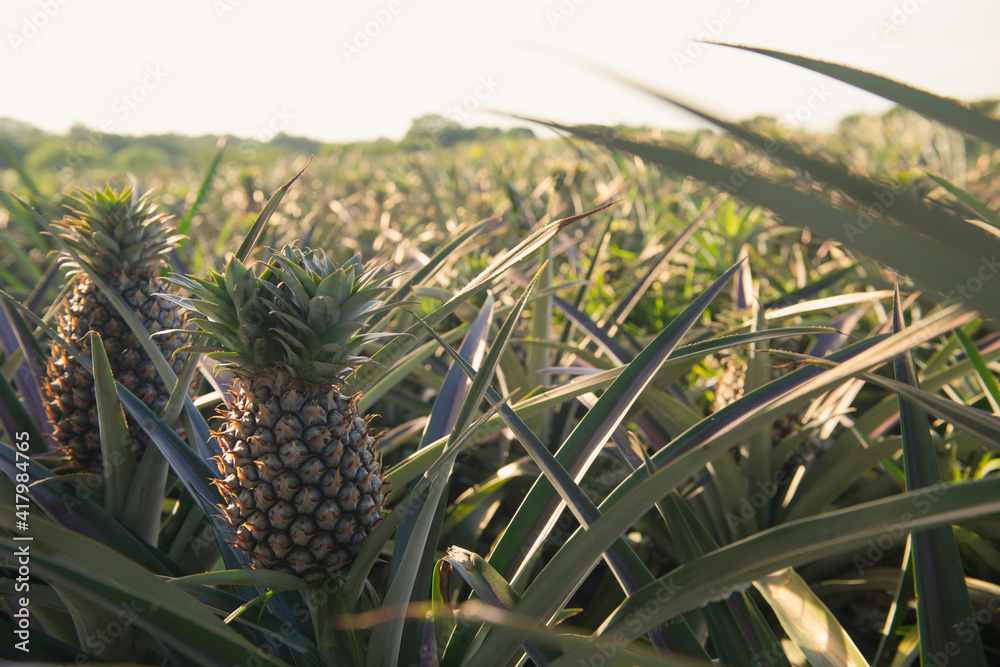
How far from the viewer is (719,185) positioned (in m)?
0.48

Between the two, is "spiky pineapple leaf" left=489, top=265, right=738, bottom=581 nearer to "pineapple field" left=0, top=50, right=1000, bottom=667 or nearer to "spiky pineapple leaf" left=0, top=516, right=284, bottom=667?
"pineapple field" left=0, top=50, right=1000, bottom=667

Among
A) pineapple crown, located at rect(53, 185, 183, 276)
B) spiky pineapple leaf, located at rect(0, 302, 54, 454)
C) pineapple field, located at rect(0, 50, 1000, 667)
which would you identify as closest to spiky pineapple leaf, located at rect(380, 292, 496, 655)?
pineapple field, located at rect(0, 50, 1000, 667)

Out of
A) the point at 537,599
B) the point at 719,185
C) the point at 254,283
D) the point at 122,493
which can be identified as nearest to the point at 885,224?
the point at 719,185

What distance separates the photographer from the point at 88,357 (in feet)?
3.94

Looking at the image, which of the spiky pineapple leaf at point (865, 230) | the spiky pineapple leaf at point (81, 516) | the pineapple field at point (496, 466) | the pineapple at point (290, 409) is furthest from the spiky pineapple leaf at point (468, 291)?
the spiky pineapple leaf at point (81, 516)

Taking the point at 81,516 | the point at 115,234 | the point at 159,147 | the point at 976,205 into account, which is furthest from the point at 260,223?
the point at 159,147

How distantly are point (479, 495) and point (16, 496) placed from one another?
937 mm

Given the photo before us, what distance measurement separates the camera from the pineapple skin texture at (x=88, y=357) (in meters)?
1.16

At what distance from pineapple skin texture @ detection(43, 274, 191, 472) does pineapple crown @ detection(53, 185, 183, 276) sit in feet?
0.12

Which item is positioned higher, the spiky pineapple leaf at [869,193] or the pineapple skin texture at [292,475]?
the spiky pineapple leaf at [869,193]

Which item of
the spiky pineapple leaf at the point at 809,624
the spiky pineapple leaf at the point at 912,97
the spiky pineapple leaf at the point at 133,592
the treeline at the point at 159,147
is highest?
the treeline at the point at 159,147

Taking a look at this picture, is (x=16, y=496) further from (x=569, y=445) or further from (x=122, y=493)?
(x=569, y=445)

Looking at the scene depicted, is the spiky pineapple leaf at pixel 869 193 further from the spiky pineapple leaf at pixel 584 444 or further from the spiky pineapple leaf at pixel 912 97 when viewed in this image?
the spiky pineapple leaf at pixel 584 444

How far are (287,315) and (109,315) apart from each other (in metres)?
0.70
